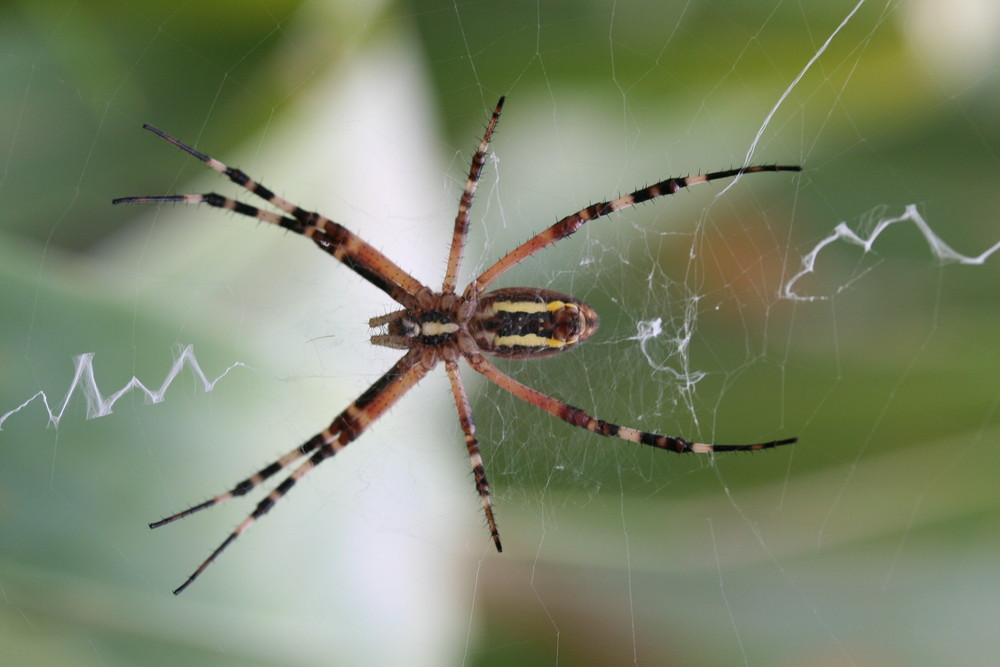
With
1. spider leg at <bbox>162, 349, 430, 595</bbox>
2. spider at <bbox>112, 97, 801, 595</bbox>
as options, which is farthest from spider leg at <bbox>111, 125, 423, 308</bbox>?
spider leg at <bbox>162, 349, 430, 595</bbox>

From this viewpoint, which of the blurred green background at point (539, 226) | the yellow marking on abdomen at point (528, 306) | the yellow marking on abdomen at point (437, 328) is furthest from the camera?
the yellow marking on abdomen at point (437, 328)

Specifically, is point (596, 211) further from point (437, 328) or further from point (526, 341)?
point (437, 328)

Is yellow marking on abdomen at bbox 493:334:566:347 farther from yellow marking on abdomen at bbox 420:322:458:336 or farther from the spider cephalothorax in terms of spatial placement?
yellow marking on abdomen at bbox 420:322:458:336

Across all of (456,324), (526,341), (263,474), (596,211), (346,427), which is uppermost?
(596,211)

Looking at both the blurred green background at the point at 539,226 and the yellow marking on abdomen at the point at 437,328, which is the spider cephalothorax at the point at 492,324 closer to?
the yellow marking on abdomen at the point at 437,328

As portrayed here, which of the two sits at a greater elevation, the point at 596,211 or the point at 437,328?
the point at 596,211

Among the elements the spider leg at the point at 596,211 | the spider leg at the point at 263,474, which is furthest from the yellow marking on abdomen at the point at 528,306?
the spider leg at the point at 263,474

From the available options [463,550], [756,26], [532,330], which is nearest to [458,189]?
[532,330]

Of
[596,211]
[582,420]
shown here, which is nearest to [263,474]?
[582,420]
